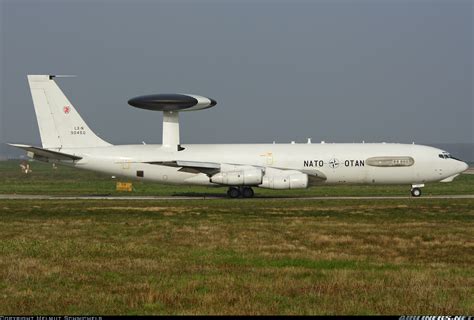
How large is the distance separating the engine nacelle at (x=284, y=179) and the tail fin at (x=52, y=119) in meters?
13.3

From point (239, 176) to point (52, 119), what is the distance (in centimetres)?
1411

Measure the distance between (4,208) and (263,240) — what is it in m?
20.6

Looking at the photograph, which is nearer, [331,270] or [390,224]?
[331,270]

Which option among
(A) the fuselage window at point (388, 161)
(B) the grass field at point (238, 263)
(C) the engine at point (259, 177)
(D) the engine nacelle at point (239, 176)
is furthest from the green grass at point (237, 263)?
(A) the fuselage window at point (388, 161)

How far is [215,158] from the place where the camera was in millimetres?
50250

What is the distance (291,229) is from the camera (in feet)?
90.7

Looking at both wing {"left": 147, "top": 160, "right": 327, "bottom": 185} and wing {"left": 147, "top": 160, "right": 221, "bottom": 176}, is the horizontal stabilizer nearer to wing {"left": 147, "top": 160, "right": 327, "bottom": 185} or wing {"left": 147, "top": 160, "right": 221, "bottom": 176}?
wing {"left": 147, "top": 160, "right": 221, "bottom": 176}

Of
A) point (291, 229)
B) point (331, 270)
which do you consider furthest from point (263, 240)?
point (331, 270)

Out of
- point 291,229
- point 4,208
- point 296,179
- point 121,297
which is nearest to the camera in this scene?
point 121,297

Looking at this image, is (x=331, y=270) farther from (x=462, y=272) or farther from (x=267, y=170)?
(x=267, y=170)

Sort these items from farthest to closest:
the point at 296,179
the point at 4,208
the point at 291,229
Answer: the point at 296,179 → the point at 4,208 → the point at 291,229

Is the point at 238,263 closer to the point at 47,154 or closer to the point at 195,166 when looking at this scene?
the point at 195,166

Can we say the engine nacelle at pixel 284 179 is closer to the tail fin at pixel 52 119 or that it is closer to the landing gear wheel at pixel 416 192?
the landing gear wheel at pixel 416 192

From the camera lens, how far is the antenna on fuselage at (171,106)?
4903 cm
